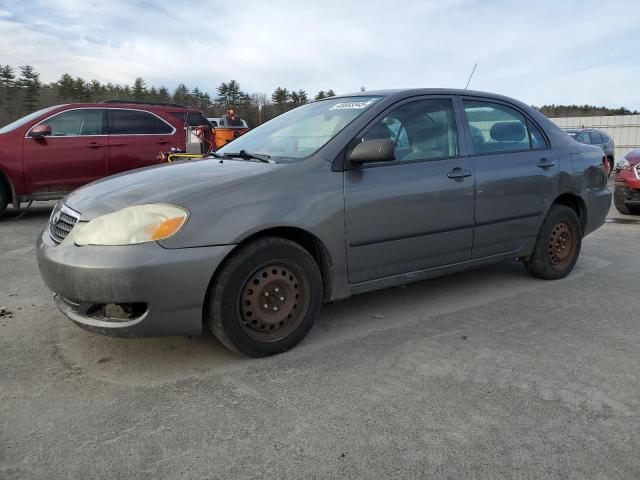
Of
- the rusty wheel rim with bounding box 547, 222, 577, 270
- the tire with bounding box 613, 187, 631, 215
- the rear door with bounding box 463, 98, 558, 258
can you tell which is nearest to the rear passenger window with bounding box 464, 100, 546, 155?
the rear door with bounding box 463, 98, 558, 258

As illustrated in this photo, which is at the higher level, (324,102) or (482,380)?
(324,102)

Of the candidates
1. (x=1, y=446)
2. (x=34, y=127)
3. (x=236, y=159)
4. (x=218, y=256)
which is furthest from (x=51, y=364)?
(x=34, y=127)

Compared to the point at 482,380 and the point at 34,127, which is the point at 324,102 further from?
the point at 34,127

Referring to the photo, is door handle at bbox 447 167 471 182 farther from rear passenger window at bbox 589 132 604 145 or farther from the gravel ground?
rear passenger window at bbox 589 132 604 145

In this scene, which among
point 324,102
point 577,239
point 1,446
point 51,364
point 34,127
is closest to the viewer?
point 1,446

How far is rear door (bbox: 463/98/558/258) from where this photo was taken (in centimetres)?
399

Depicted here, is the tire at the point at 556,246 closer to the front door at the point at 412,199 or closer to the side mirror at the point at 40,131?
the front door at the point at 412,199

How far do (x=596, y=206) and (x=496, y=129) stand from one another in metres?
1.50

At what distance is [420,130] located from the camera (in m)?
3.76

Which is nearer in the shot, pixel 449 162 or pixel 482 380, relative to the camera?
pixel 482 380

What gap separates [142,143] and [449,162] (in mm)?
6008

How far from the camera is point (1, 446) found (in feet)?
7.09

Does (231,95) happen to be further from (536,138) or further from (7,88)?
(536,138)

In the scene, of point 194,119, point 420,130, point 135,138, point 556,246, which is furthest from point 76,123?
point 556,246
